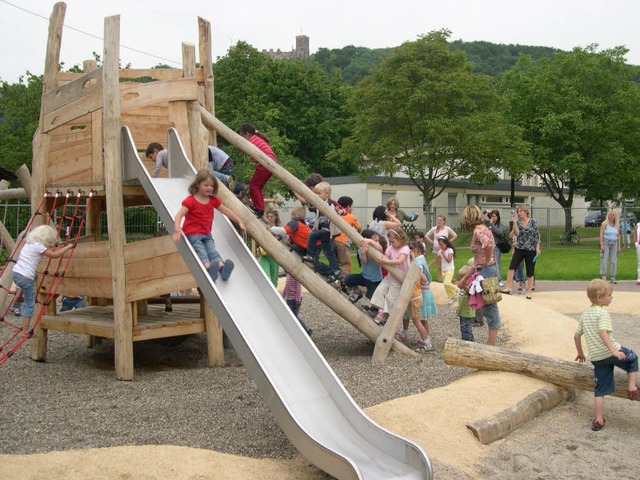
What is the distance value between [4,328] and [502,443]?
31.1 ft

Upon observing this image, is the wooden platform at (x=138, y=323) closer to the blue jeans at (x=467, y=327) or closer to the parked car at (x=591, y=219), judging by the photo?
the blue jeans at (x=467, y=327)

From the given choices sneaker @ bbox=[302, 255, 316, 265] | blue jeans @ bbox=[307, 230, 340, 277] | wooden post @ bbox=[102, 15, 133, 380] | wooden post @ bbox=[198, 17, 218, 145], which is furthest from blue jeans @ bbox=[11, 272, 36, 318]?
blue jeans @ bbox=[307, 230, 340, 277]

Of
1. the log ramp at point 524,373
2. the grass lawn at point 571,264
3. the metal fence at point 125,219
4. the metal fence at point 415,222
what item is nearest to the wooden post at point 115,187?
the log ramp at point 524,373

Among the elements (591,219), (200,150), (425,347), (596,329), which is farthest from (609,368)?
(591,219)

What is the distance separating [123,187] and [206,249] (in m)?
1.86

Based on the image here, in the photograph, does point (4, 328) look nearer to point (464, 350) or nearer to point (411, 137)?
point (464, 350)

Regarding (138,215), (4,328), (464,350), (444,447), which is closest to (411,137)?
(138,215)

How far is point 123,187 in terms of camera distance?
875 cm

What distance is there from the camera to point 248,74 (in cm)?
5469

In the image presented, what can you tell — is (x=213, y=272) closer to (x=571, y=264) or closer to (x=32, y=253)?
(x=32, y=253)

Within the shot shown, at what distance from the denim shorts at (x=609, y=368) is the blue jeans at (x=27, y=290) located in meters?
6.46

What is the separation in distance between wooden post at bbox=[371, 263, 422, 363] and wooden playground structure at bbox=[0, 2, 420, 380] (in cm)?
2

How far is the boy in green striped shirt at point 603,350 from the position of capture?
275 inches

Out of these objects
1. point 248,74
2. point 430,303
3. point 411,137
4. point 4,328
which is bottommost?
point 4,328
